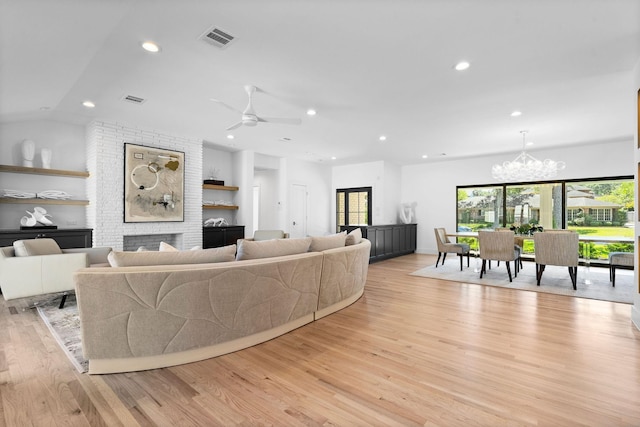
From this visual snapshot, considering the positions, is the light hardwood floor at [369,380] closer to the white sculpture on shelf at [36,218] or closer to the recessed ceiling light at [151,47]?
the white sculpture on shelf at [36,218]

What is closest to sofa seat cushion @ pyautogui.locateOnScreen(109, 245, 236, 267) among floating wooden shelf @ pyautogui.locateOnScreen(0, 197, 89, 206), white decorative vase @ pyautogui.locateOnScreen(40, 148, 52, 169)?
floating wooden shelf @ pyautogui.locateOnScreen(0, 197, 89, 206)

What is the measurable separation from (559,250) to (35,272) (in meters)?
7.01

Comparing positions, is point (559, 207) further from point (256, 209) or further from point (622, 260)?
point (256, 209)

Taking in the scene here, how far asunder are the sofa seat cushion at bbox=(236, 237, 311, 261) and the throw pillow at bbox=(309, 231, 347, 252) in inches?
3.6

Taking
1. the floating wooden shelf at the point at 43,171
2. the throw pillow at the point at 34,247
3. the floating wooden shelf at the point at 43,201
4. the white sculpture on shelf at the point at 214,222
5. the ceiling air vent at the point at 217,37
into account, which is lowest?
the throw pillow at the point at 34,247

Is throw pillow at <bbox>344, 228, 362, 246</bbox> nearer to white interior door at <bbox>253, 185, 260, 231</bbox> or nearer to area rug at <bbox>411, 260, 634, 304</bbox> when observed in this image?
area rug at <bbox>411, 260, 634, 304</bbox>

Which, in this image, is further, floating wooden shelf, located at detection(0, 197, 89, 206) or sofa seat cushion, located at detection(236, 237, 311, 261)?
floating wooden shelf, located at detection(0, 197, 89, 206)

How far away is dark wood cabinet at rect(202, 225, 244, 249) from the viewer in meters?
6.55

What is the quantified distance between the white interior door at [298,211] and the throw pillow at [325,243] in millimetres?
5075

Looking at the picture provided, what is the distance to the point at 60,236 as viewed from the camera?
4.74 metres

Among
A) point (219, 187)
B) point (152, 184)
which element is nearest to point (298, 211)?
point (219, 187)

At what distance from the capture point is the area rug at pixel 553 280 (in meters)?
4.30

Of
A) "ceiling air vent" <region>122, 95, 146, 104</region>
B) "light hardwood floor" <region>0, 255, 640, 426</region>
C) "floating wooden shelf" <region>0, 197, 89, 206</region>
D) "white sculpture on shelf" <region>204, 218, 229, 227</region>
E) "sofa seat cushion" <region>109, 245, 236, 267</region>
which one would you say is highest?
"ceiling air vent" <region>122, 95, 146, 104</region>

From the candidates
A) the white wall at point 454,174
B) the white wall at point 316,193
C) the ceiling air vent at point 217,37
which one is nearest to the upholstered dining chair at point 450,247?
the white wall at point 454,174
